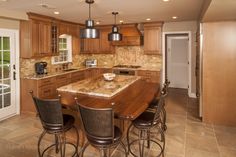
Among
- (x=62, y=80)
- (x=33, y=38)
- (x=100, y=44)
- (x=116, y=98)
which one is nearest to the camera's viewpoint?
(x=116, y=98)

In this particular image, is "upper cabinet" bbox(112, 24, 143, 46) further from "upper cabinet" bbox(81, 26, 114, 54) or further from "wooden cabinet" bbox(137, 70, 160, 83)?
"wooden cabinet" bbox(137, 70, 160, 83)

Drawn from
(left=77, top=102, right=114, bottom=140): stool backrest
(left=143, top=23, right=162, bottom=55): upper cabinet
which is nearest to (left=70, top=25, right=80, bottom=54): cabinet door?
(left=143, top=23, right=162, bottom=55): upper cabinet

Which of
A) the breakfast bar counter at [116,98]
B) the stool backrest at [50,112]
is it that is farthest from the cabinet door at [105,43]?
the stool backrest at [50,112]

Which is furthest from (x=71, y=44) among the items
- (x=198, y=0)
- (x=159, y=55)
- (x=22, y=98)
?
(x=198, y=0)

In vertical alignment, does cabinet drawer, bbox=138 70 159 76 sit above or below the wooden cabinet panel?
above

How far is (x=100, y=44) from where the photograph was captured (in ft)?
23.0

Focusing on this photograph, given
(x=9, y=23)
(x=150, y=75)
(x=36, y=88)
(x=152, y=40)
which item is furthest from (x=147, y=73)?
(x=9, y=23)

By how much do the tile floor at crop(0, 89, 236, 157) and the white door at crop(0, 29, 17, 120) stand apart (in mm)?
299

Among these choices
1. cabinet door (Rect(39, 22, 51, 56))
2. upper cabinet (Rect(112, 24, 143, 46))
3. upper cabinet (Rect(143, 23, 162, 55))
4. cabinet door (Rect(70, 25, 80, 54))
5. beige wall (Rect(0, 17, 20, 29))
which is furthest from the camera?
cabinet door (Rect(70, 25, 80, 54))

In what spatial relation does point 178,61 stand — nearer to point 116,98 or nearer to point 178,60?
point 178,60

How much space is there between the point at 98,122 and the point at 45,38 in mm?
3944

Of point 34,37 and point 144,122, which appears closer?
point 144,122

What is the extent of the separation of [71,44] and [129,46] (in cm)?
205

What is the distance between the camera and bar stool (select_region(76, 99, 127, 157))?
1.93 meters
